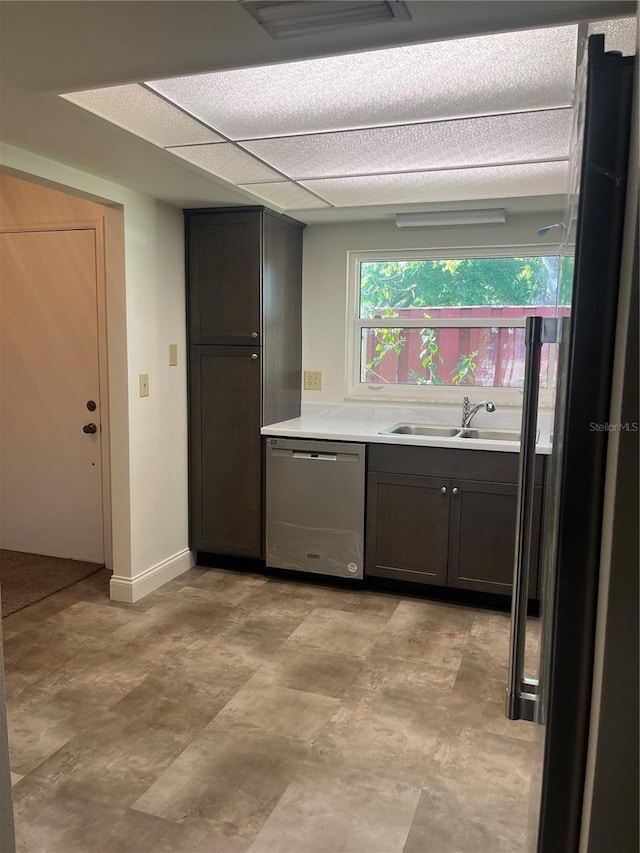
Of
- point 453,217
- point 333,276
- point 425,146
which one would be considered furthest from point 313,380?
point 425,146

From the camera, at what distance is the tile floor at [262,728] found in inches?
71.3

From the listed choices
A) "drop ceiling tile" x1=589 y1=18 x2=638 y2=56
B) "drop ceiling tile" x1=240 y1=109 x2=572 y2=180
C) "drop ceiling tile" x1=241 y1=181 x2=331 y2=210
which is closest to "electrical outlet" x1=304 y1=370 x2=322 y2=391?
"drop ceiling tile" x1=241 y1=181 x2=331 y2=210

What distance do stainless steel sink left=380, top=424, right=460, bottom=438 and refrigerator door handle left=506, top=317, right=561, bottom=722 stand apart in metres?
2.62

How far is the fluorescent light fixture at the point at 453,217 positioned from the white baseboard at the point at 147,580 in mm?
2297

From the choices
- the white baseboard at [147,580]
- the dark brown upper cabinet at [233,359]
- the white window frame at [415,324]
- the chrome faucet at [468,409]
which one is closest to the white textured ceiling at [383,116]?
the dark brown upper cabinet at [233,359]

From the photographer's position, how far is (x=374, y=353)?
13.3 ft

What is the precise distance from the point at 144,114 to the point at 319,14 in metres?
0.87

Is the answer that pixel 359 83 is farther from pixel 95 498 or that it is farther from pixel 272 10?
pixel 95 498

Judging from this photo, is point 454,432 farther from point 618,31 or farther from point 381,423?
point 618,31

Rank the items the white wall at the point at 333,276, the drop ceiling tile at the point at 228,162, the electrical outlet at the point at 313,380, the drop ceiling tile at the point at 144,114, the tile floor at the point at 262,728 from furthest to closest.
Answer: the electrical outlet at the point at 313,380, the white wall at the point at 333,276, the drop ceiling tile at the point at 228,162, the drop ceiling tile at the point at 144,114, the tile floor at the point at 262,728

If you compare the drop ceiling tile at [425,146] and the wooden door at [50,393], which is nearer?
the drop ceiling tile at [425,146]

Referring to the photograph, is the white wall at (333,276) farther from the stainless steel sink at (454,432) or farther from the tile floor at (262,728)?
the tile floor at (262,728)

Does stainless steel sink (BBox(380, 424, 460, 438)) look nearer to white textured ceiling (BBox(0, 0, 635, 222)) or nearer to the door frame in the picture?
white textured ceiling (BBox(0, 0, 635, 222))

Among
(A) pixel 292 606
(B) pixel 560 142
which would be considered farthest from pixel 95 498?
(B) pixel 560 142
